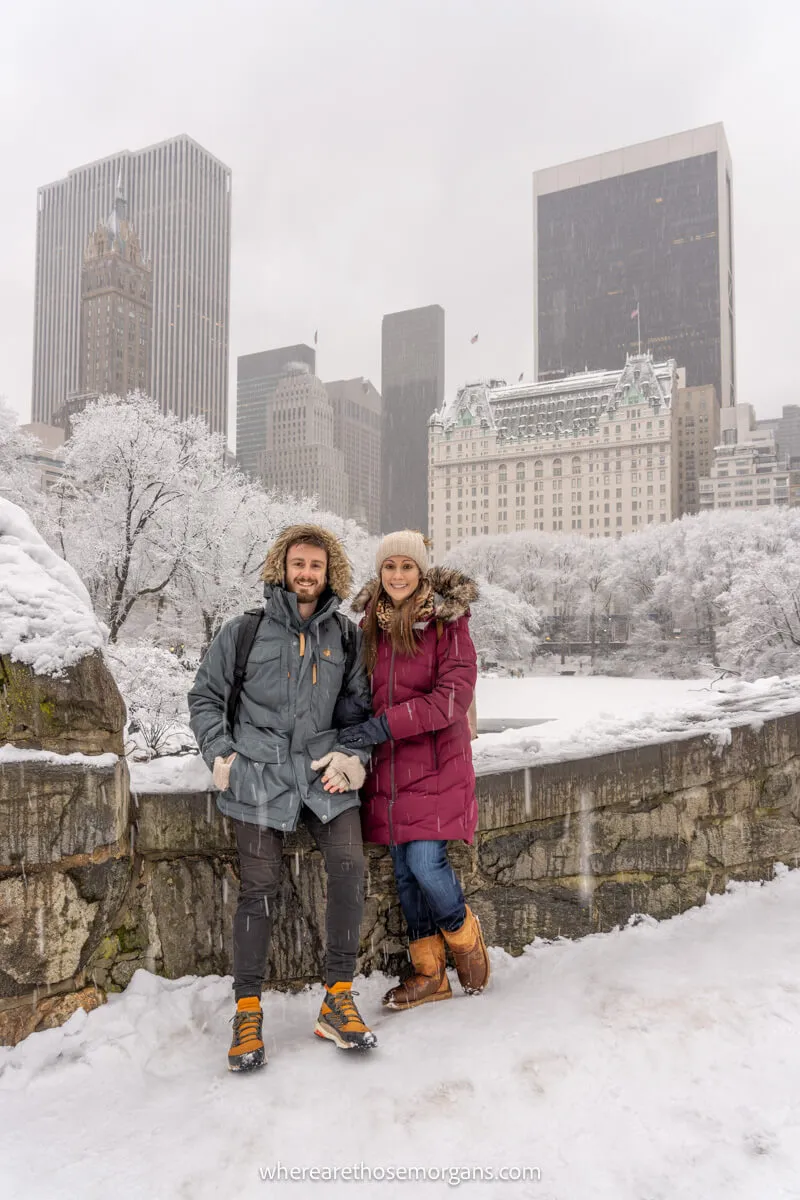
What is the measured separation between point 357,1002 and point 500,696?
114ft

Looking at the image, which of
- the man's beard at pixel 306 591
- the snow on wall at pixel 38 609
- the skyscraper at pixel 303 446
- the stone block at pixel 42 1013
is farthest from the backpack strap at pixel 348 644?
the skyscraper at pixel 303 446

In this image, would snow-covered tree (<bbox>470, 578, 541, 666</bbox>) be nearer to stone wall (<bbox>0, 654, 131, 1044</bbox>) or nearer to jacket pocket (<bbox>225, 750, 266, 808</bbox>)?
jacket pocket (<bbox>225, 750, 266, 808</bbox>)

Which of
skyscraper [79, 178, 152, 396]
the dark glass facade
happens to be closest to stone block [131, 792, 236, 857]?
skyscraper [79, 178, 152, 396]

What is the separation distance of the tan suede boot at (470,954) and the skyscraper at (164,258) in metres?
156

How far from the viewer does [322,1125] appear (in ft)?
7.34

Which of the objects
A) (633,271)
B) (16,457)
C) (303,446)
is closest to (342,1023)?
(16,457)

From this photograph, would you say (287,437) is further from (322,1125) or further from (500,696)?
(322,1125)

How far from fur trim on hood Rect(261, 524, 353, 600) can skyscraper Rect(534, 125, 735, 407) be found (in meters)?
158

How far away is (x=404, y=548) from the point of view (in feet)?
10.5

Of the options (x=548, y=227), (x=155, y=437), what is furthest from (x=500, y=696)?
(x=548, y=227)

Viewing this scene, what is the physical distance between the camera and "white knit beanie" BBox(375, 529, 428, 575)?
3211mm

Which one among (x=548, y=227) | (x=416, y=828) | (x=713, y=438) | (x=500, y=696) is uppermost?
(x=548, y=227)

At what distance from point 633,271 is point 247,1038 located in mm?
182779

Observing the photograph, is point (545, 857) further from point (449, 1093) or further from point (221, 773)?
point (221, 773)
